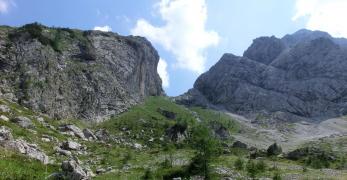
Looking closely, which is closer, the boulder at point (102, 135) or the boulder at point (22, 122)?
the boulder at point (22, 122)

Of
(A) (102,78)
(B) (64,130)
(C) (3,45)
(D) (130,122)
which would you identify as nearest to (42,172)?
(B) (64,130)

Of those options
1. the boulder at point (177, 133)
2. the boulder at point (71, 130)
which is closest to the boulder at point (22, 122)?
the boulder at point (71, 130)

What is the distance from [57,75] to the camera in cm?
15125

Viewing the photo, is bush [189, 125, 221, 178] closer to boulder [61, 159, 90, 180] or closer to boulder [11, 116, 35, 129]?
boulder [61, 159, 90, 180]

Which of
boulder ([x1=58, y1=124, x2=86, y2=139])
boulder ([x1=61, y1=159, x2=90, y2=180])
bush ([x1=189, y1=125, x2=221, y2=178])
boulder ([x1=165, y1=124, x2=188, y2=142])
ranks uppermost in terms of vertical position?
boulder ([x1=165, y1=124, x2=188, y2=142])

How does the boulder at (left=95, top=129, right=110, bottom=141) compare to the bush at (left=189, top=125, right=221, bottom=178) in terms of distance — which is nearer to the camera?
the bush at (left=189, top=125, right=221, bottom=178)


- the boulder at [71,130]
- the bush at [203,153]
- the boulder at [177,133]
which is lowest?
the bush at [203,153]

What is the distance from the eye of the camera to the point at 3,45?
14400 centimetres

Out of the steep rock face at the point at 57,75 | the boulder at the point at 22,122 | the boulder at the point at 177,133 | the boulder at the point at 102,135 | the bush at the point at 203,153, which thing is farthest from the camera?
the boulder at the point at 177,133

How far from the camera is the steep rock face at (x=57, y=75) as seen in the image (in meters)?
133

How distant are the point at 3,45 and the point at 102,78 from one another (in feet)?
161

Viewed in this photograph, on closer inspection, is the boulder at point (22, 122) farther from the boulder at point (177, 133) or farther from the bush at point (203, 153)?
the boulder at point (177, 133)

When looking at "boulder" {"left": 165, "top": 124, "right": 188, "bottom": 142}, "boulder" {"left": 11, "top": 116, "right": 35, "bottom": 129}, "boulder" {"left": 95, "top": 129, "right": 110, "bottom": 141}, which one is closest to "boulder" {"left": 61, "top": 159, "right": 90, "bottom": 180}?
"boulder" {"left": 11, "top": 116, "right": 35, "bottom": 129}

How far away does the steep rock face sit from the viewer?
133 meters
